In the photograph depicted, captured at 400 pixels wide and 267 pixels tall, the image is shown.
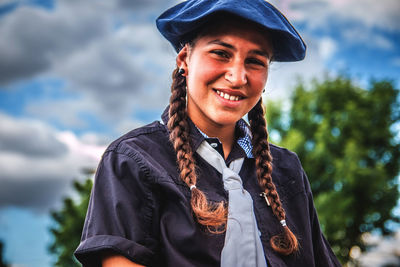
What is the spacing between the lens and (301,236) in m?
2.18

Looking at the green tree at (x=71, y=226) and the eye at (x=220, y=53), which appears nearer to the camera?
the eye at (x=220, y=53)

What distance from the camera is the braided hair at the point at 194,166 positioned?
6.06 ft

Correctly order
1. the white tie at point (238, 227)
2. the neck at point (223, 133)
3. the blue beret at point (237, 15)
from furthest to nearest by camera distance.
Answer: the neck at point (223, 133)
the blue beret at point (237, 15)
the white tie at point (238, 227)

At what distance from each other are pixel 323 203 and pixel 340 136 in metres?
4.06

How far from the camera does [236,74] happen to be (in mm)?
1979

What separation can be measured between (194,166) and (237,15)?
78 centimetres

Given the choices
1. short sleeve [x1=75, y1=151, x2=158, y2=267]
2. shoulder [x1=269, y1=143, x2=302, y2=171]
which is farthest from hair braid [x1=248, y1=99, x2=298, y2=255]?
short sleeve [x1=75, y1=151, x2=158, y2=267]

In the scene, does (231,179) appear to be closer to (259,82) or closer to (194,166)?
(194,166)

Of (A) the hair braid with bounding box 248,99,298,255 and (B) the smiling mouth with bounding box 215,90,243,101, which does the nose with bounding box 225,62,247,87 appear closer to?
(B) the smiling mouth with bounding box 215,90,243,101

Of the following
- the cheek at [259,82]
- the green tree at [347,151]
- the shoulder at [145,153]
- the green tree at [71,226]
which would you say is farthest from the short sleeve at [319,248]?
the green tree at [71,226]

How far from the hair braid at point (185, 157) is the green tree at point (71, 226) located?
1958cm

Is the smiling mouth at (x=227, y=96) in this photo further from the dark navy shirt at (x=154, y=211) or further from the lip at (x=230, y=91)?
the dark navy shirt at (x=154, y=211)

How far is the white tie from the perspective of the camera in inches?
69.5

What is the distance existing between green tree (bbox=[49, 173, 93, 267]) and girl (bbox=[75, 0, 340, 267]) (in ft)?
64.4
